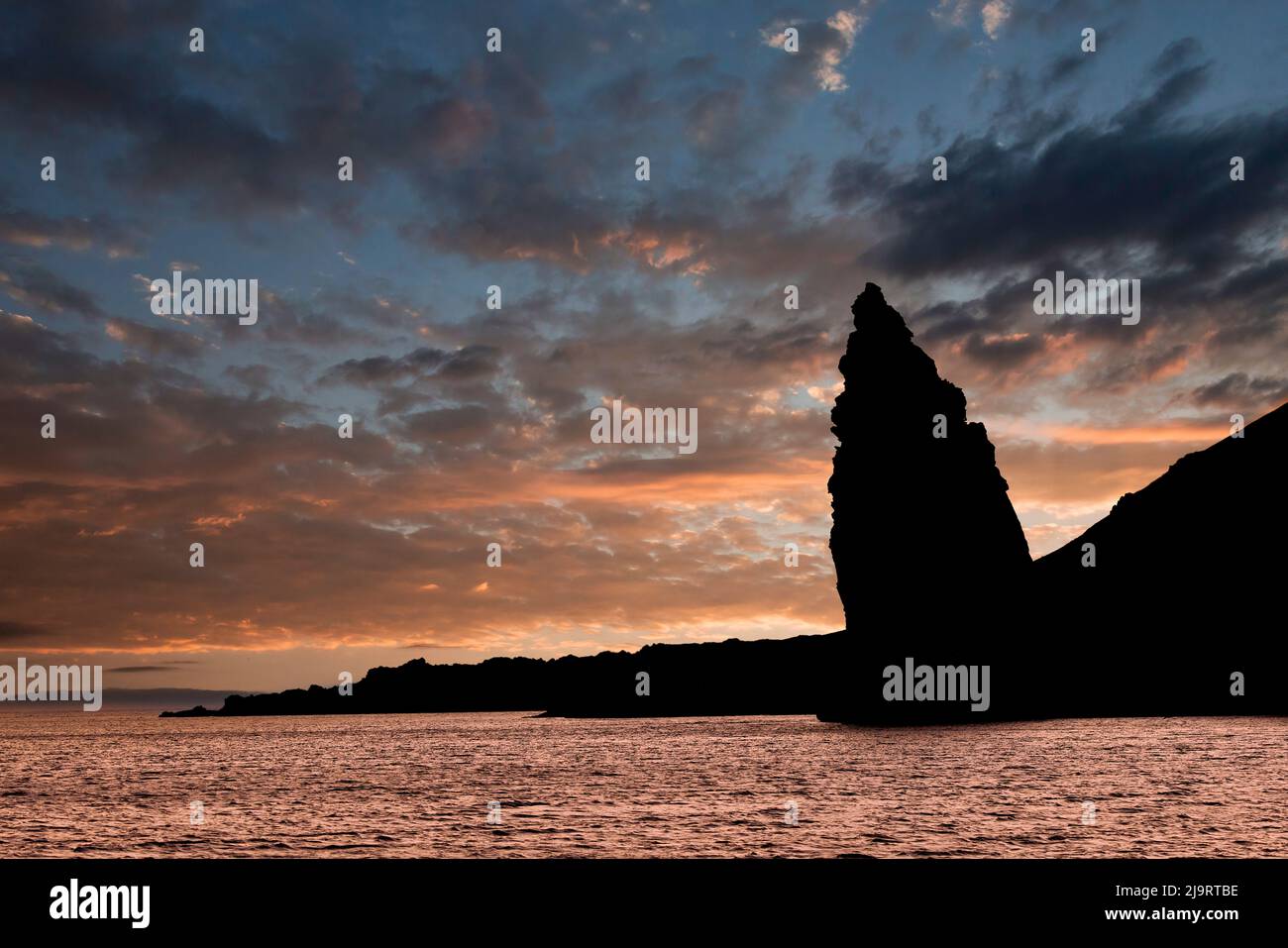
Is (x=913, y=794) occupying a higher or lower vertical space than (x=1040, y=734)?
higher

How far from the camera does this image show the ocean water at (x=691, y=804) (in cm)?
3297

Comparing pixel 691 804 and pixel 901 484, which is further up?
pixel 901 484

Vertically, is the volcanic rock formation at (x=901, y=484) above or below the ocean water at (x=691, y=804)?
above

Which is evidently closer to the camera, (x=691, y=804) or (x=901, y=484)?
(x=691, y=804)

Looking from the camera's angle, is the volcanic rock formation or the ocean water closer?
the ocean water

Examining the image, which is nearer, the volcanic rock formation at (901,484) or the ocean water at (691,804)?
the ocean water at (691,804)

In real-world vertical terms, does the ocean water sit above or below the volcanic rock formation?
below

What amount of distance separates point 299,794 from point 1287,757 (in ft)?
230

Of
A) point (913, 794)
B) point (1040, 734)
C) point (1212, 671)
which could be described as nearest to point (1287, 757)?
point (913, 794)

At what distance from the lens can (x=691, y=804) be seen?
47062 millimetres

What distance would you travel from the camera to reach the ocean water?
32969mm
